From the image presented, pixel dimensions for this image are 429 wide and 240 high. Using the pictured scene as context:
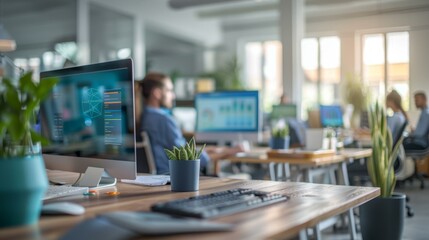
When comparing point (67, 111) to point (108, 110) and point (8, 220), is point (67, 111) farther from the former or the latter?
point (8, 220)

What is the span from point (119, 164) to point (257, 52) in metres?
11.0

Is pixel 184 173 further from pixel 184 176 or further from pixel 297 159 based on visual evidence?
pixel 297 159

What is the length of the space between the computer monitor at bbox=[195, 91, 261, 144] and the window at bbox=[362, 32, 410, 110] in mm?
1807

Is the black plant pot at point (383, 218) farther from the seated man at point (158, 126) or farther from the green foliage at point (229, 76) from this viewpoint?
the green foliage at point (229, 76)

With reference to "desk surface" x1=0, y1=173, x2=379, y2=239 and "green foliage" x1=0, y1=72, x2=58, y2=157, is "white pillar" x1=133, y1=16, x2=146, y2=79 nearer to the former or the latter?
"desk surface" x1=0, y1=173, x2=379, y2=239

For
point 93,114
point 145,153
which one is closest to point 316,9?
point 145,153

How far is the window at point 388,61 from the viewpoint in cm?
511

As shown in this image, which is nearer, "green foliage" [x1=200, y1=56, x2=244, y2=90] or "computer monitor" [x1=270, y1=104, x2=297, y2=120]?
"computer monitor" [x1=270, y1=104, x2=297, y2=120]

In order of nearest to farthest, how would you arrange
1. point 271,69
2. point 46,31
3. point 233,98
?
point 233,98
point 46,31
point 271,69

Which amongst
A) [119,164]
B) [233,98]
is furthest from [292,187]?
[233,98]

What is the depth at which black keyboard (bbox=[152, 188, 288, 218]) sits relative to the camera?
3.79 ft

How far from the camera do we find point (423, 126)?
17.5 feet

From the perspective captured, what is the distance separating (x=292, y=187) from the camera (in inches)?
65.5

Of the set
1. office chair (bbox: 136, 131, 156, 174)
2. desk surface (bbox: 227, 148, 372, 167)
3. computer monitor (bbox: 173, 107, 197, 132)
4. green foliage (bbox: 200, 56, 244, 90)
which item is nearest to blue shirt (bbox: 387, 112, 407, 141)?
desk surface (bbox: 227, 148, 372, 167)
